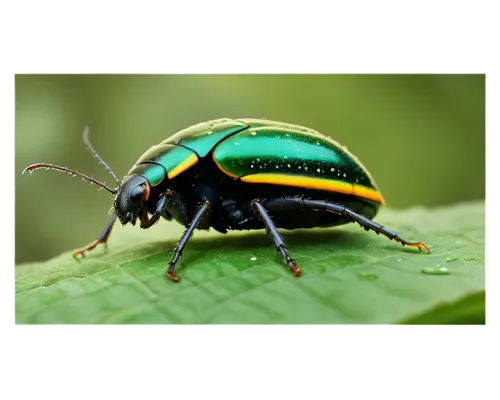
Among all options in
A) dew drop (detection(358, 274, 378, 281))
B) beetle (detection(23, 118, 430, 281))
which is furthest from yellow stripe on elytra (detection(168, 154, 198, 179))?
dew drop (detection(358, 274, 378, 281))

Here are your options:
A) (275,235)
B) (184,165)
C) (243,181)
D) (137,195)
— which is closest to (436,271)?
(275,235)

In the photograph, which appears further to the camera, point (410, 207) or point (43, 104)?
point (410, 207)

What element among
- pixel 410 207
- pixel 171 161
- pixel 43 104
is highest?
pixel 43 104

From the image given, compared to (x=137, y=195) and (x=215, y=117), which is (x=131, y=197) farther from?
(x=215, y=117)

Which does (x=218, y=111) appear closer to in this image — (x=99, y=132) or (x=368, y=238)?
(x=99, y=132)

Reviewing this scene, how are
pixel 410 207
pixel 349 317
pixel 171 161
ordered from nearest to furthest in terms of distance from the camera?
pixel 349 317
pixel 171 161
pixel 410 207

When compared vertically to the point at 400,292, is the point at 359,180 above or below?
above

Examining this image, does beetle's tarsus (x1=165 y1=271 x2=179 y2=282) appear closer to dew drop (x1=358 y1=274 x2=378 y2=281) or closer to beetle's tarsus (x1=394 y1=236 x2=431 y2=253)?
dew drop (x1=358 y1=274 x2=378 y2=281)

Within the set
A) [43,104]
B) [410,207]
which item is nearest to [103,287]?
[43,104]
